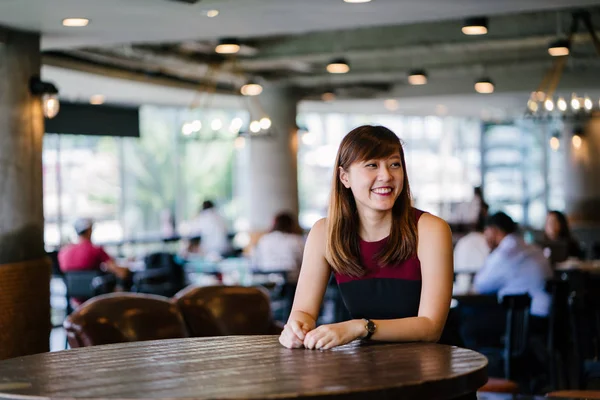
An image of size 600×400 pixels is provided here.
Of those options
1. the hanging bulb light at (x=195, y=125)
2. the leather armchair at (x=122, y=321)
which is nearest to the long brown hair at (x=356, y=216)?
the leather armchair at (x=122, y=321)

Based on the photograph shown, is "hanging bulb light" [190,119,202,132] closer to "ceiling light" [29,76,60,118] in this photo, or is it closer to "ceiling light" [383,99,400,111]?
"ceiling light" [29,76,60,118]

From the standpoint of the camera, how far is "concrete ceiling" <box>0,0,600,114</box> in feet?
24.4

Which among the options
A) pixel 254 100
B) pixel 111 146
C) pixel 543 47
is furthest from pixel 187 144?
pixel 543 47

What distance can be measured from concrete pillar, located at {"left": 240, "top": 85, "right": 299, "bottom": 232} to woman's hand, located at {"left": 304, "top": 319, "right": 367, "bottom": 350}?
13.0m

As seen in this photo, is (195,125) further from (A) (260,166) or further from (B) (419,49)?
(A) (260,166)

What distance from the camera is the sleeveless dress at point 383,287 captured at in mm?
3207

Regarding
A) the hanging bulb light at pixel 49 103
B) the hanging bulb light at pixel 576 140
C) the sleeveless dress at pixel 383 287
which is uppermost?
the hanging bulb light at pixel 576 140

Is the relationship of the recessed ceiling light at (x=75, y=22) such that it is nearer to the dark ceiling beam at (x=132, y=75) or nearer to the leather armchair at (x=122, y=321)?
the dark ceiling beam at (x=132, y=75)

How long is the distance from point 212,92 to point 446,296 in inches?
496

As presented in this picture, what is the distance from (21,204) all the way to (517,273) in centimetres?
404

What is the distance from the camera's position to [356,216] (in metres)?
3.32

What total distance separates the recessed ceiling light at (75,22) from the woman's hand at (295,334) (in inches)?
202

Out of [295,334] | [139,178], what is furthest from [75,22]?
[139,178]

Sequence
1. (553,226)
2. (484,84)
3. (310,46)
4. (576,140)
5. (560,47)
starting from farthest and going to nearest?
(576,140)
(484,84)
(310,46)
(553,226)
(560,47)
